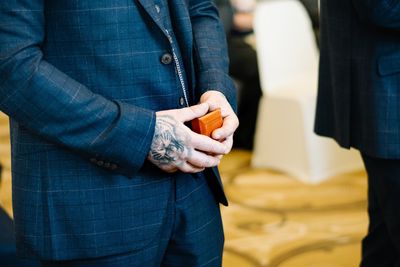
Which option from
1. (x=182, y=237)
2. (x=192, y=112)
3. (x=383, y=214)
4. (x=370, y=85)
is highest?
(x=192, y=112)

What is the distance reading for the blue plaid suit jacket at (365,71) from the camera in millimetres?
1413

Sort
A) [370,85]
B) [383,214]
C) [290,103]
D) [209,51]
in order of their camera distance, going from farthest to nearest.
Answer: [290,103] < [383,214] < [370,85] < [209,51]

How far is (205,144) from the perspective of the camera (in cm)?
104

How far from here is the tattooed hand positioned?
1032 mm

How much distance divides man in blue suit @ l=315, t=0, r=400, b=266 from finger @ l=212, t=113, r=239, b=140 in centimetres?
46

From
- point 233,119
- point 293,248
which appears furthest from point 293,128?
point 233,119

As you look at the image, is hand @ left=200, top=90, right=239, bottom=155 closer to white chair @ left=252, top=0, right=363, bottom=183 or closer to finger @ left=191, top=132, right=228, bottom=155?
finger @ left=191, top=132, right=228, bottom=155

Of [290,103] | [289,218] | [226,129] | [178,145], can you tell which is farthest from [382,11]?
[290,103]

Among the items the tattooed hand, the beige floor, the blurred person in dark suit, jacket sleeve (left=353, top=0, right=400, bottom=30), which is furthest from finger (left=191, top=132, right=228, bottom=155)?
the blurred person in dark suit

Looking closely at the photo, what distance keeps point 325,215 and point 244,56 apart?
142 cm

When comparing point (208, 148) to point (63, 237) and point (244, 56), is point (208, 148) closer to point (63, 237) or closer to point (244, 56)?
point (63, 237)

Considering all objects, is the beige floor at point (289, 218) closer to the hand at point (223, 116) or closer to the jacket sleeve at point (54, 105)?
the hand at point (223, 116)

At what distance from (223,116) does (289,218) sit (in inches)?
73.3

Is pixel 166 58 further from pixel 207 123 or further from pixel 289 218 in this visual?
pixel 289 218
